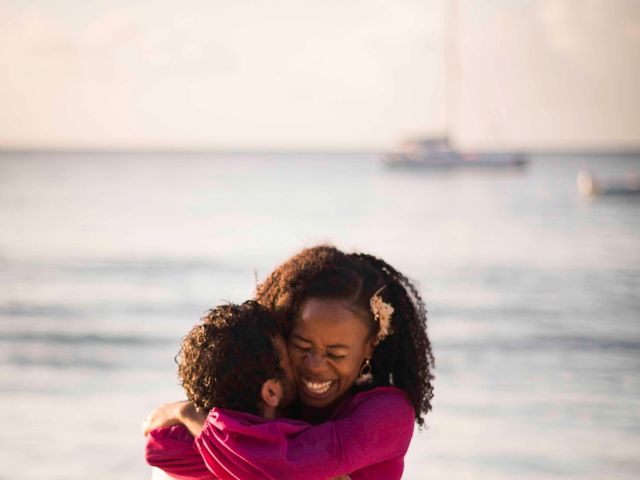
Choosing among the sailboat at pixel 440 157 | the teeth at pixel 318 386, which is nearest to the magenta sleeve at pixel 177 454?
the teeth at pixel 318 386

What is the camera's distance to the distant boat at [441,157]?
2544 inches

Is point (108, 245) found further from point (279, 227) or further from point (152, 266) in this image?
point (279, 227)

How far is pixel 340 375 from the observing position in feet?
9.57

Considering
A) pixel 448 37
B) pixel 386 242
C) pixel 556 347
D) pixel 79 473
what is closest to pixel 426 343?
pixel 79 473

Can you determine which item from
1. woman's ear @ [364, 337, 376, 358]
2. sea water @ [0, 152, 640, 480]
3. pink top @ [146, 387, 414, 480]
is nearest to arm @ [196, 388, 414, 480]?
pink top @ [146, 387, 414, 480]

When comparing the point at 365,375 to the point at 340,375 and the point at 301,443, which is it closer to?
the point at 340,375

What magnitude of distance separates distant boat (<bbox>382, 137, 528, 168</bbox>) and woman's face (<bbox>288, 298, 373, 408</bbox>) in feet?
204

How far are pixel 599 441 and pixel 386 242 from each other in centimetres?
1647

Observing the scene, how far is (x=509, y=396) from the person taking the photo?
9211 mm

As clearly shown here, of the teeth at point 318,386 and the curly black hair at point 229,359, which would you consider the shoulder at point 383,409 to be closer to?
the teeth at point 318,386

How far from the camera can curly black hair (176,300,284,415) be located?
2572mm

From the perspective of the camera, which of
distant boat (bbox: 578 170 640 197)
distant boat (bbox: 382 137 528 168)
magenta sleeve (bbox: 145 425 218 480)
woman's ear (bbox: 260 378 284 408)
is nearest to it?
woman's ear (bbox: 260 378 284 408)

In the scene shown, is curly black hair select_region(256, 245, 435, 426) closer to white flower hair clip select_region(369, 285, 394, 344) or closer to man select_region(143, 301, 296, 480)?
white flower hair clip select_region(369, 285, 394, 344)

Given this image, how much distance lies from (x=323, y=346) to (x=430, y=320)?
32.8ft
